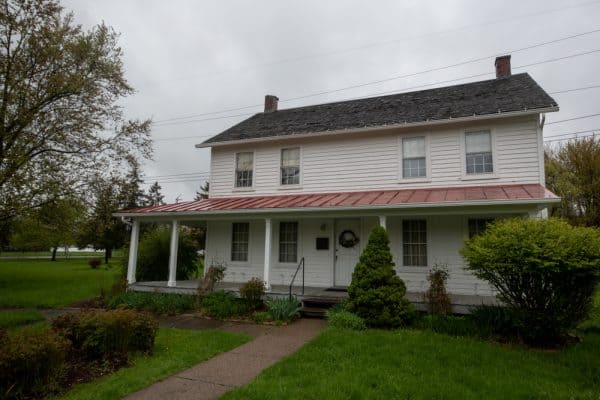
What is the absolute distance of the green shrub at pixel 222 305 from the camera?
942cm

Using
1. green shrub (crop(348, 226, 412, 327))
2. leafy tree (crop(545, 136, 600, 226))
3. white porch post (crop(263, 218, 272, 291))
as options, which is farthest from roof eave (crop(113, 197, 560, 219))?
leafy tree (crop(545, 136, 600, 226))

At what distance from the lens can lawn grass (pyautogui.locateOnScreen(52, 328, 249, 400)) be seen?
182 inches

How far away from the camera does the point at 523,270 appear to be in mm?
6426

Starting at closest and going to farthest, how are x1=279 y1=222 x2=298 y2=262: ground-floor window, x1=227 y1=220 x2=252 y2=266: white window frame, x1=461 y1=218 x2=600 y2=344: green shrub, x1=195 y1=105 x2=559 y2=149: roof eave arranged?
1. x1=461 y1=218 x2=600 y2=344: green shrub
2. x1=195 y1=105 x2=559 y2=149: roof eave
3. x1=279 y1=222 x2=298 y2=262: ground-floor window
4. x1=227 y1=220 x2=252 y2=266: white window frame

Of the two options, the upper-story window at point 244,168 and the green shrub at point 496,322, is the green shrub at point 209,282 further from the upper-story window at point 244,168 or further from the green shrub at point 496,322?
the green shrub at point 496,322

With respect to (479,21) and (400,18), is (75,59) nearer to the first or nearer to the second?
(400,18)

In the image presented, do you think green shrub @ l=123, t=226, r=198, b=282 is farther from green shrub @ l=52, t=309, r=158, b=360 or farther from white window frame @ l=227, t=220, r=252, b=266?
green shrub @ l=52, t=309, r=158, b=360

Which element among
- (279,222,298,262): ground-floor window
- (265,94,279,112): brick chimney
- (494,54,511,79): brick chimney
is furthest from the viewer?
(265,94,279,112): brick chimney

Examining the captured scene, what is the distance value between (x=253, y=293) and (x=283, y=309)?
50.1 inches

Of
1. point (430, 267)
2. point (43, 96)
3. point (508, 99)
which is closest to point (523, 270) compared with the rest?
point (430, 267)

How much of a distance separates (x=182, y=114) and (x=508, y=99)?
776 inches

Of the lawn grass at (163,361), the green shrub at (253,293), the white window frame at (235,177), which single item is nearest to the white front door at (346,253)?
the green shrub at (253,293)

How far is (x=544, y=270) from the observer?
6309 mm

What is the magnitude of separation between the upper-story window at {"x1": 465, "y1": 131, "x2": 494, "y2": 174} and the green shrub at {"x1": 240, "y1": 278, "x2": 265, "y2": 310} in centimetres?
698
